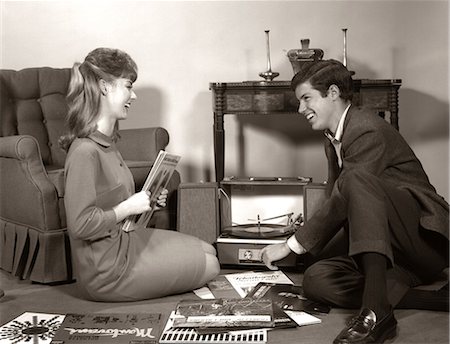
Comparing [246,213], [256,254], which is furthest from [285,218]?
[256,254]

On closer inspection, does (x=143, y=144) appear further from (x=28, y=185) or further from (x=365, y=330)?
(x=365, y=330)

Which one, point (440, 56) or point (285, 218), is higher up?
point (440, 56)

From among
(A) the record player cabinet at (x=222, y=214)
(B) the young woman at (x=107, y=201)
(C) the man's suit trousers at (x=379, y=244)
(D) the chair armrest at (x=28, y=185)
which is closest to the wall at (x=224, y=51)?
(A) the record player cabinet at (x=222, y=214)

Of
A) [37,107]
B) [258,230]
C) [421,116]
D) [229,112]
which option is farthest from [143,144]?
[421,116]

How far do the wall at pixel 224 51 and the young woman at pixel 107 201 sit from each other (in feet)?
4.99

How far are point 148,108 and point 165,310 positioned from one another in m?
1.86

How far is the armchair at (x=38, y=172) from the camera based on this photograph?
275 centimetres

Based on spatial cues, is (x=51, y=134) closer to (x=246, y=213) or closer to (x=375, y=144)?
(x=246, y=213)

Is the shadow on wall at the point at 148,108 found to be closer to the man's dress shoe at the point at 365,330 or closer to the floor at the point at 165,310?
the floor at the point at 165,310

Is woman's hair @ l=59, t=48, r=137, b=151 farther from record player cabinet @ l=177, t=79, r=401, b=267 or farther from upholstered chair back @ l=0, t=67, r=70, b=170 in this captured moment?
upholstered chair back @ l=0, t=67, r=70, b=170

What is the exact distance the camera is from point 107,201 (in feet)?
7.60

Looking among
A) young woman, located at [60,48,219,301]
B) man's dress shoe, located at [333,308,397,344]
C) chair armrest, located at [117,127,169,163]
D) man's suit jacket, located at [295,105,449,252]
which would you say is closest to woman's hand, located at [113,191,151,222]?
young woman, located at [60,48,219,301]

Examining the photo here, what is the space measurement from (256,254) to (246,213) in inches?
23.7

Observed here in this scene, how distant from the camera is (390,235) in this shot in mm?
2143
